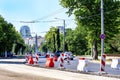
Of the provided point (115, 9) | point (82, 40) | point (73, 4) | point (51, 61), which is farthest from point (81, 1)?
point (82, 40)

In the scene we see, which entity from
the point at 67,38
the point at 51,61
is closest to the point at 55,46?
the point at 67,38

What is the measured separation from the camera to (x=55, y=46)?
162 metres

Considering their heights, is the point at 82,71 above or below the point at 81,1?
below

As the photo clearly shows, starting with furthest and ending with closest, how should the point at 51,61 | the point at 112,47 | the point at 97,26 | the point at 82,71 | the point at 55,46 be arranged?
1. the point at 55,46
2. the point at 112,47
3. the point at 97,26
4. the point at 51,61
5. the point at 82,71

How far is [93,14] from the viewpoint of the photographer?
6475 cm

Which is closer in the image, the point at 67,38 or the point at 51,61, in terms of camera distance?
the point at 51,61

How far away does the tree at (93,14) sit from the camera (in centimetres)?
6456

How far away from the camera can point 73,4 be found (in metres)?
65.8

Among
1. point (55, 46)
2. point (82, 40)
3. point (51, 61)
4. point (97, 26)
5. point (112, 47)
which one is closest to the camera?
point (51, 61)

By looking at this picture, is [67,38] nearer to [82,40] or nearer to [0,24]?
[82,40]

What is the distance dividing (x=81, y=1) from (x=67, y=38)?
3035 inches

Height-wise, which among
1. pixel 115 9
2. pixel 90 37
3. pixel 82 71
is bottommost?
pixel 82 71

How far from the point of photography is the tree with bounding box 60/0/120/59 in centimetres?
6456

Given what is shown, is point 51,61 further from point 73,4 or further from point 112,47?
point 112,47
